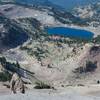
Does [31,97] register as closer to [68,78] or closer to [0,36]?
[68,78]

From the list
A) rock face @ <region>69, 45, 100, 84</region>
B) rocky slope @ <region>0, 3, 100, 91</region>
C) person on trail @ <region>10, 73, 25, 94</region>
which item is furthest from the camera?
rocky slope @ <region>0, 3, 100, 91</region>

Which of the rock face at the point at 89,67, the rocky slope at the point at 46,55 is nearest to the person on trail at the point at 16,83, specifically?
the rocky slope at the point at 46,55

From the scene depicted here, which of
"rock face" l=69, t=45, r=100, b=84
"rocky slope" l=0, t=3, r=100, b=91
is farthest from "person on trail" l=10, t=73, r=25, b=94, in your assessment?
"rock face" l=69, t=45, r=100, b=84

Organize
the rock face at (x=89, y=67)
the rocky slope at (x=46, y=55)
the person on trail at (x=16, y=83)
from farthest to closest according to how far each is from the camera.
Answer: the rocky slope at (x=46, y=55)
the rock face at (x=89, y=67)
the person on trail at (x=16, y=83)

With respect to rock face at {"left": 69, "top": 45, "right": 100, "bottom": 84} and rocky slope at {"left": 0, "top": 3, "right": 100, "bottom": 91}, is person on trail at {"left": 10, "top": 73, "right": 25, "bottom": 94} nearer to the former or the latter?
rocky slope at {"left": 0, "top": 3, "right": 100, "bottom": 91}

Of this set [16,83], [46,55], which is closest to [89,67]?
[46,55]

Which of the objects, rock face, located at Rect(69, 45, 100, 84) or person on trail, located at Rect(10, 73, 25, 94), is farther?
rock face, located at Rect(69, 45, 100, 84)

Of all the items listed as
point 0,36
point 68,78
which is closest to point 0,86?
point 68,78

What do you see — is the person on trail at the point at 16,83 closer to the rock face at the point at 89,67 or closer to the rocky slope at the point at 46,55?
the rocky slope at the point at 46,55

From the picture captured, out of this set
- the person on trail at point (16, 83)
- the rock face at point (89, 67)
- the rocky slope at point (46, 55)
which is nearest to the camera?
the person on trail at point (16, 83)

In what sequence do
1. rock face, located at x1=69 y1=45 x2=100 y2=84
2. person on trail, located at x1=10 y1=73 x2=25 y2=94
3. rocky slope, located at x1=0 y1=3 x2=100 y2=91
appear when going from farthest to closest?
rocky slope, located at x1=0 y1=3 x2=100 y2=91
rock face, located at x1=69 y1=45 x2=100 y2=84
person on trail, located at x1=10 y1=73 x2=25 y2=94

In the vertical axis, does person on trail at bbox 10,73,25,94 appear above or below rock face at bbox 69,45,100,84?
above
